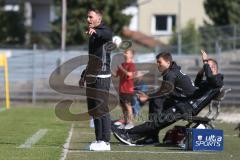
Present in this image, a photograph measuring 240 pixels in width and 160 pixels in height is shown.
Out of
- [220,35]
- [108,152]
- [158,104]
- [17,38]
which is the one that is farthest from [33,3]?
[108,152]

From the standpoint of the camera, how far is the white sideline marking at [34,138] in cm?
1221

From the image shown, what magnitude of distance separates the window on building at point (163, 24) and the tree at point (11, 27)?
12899 mm

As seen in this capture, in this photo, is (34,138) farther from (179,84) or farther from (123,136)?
(179,84)

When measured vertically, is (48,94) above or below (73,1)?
below

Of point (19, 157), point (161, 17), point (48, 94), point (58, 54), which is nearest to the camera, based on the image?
point (19, 157)

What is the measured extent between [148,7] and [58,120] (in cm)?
3862

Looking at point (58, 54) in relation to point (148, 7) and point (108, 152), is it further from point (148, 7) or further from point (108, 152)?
point (148, 7)

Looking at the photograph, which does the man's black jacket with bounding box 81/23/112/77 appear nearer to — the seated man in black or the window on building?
the seated man in black

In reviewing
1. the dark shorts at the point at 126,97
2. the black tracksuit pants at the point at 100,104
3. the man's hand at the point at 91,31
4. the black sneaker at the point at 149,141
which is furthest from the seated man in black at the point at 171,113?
the dark shorts at the point at 126,97

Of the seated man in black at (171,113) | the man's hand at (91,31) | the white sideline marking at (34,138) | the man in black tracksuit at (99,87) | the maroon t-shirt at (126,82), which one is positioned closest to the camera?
the man's hand at (91,31)

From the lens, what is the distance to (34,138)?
13562mm

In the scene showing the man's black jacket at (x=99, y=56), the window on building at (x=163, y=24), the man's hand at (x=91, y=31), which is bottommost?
the window on building at (x=163, y=24)

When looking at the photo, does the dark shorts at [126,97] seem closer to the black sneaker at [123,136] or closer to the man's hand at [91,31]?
the black sneaker at [123,136]

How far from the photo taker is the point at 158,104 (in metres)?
15.0
